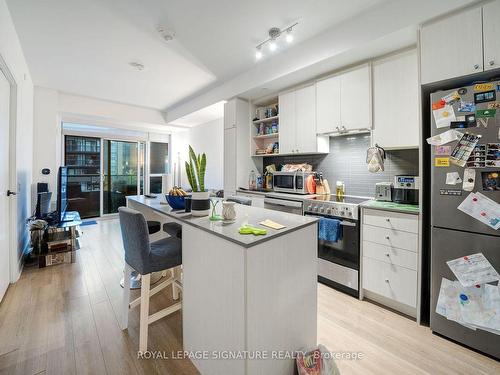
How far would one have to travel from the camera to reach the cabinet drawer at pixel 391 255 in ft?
6.21

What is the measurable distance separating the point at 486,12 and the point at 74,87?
5.33 metres

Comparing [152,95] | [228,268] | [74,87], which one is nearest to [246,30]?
[228,268]

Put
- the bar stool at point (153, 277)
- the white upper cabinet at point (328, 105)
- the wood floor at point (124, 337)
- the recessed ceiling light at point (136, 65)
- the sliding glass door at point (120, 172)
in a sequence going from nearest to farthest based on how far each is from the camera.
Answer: the wood floor at point (124, 337) → the bar stool at point (153, 277) → the white upper cabinet at point (328, 105) → the recessed ceiling light at point (136, 65) → the sliding glass door at point (120, 172)

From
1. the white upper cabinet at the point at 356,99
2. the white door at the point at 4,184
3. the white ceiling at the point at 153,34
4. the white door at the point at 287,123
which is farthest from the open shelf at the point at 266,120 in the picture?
the white door at the point at 4,184

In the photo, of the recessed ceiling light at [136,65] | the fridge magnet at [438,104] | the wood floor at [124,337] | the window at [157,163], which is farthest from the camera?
the window at [157,163]

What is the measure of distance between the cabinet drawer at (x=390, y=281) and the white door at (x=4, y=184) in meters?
3.50

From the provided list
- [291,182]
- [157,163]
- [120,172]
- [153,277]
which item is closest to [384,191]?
[291,182]

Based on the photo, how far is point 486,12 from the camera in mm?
1525

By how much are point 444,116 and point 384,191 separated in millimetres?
880

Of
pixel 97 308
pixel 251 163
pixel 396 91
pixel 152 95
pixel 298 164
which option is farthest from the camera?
pixel 152 95

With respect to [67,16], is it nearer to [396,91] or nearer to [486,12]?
[396,91]

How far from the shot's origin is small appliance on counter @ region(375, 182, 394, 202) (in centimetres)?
231

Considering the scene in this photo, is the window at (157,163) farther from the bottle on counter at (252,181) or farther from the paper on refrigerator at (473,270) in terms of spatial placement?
the paper on refrigerator at (473,270)

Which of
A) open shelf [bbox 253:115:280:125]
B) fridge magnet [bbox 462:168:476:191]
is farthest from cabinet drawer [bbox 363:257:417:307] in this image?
open shelf [bbox 253:115:280:125]
